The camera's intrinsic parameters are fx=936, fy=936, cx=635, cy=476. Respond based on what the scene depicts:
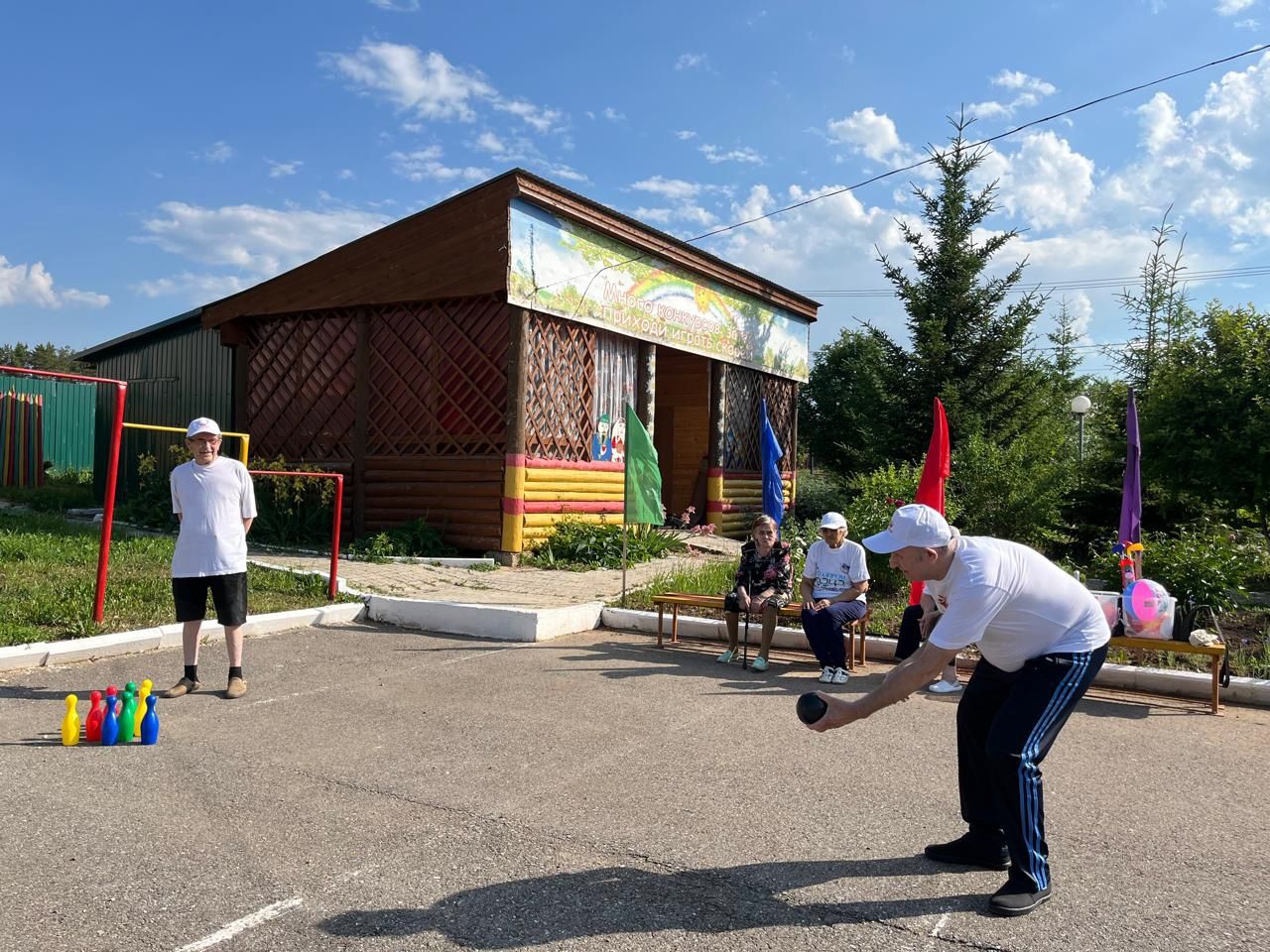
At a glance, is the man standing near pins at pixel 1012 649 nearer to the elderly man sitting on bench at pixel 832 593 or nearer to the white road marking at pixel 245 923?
the white road marking at pixel 245 923

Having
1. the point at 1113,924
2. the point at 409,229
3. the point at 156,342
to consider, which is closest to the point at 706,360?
the point at 409,229

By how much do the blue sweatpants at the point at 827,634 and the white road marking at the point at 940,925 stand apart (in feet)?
12.7

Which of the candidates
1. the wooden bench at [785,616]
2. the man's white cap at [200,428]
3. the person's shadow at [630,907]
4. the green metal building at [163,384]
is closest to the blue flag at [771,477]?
the wooden bench at [785,616]

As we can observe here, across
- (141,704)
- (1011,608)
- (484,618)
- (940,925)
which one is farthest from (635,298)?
(940,925)

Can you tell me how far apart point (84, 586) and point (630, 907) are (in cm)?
742

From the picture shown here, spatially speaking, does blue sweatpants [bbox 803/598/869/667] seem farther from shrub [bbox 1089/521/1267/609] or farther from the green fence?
the green fence

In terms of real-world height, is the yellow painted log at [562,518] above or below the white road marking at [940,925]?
above

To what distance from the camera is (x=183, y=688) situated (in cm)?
614

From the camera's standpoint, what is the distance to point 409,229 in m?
13.4

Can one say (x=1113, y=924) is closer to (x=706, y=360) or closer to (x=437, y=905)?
(x=437, y=905)

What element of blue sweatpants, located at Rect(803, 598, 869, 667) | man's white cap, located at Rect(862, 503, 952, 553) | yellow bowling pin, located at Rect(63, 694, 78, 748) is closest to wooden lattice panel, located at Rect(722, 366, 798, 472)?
blue sweatpants, located at Rect(803, 598, 869, 667)

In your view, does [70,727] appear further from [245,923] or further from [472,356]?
[472,356]

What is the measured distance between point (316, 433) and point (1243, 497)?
40.9 feet

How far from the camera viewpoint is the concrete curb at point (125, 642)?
21.9 feet
